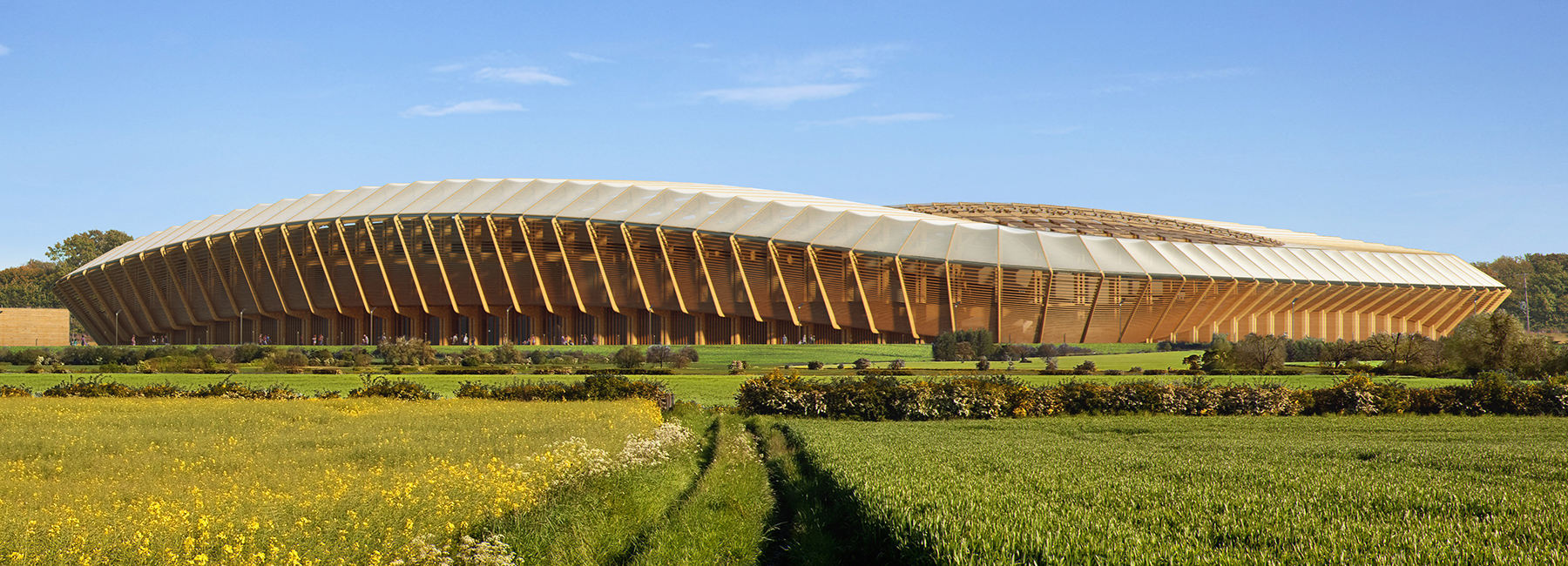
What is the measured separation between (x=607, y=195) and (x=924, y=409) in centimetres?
3905

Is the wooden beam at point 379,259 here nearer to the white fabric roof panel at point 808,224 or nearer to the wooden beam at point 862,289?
the white fabric roof panel at point 808,224

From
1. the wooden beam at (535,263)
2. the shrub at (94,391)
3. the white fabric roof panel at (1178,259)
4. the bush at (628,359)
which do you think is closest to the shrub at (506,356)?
the bush at (628,359)

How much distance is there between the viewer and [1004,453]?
1527 cm

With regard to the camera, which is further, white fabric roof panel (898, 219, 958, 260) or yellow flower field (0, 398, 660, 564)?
white fabric roof panel (898, 219, 958, 260)

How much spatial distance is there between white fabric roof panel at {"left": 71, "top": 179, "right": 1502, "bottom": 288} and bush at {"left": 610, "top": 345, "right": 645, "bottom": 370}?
12.9 metres

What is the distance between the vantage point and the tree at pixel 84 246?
123500mm

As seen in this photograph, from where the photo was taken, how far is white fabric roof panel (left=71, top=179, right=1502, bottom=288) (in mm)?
55000

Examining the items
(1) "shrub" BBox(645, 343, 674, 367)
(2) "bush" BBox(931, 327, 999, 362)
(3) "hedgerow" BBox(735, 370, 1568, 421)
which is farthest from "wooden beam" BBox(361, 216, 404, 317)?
(3) "hedgerow" BBox(735, 370, 1568, 421)

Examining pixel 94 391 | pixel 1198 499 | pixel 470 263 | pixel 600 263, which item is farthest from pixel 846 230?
pixel 1198 499

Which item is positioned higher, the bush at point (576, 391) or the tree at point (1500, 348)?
the tree at point (1500, 348)

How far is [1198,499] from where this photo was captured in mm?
9938

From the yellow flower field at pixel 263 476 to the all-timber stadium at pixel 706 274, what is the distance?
3743 cm

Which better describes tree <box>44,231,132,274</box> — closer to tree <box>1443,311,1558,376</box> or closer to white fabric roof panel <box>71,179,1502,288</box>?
white fabric roof panel <box>71,179,1502,288</box>

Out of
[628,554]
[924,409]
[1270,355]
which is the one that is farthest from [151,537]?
[1270,355]
